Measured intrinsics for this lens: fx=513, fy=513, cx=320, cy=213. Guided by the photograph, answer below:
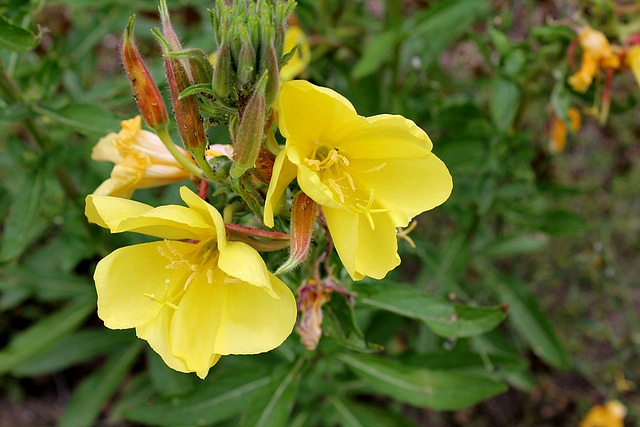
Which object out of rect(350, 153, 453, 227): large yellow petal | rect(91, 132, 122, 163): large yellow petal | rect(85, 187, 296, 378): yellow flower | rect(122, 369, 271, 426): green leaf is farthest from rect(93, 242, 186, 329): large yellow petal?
rect(122, 369, 271, 426): green leaf

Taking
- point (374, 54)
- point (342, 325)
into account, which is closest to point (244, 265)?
point (342, 325)

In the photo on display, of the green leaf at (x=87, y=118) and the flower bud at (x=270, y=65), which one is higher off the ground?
the flower bud at (x=270, y=65)

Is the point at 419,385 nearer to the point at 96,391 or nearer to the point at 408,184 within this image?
the point at 408,184

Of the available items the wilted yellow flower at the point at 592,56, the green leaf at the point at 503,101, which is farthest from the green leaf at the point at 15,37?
the wilted yellow flower at the point at 592,56

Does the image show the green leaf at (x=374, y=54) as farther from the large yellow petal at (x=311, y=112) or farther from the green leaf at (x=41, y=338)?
the green leaf at (x=41, y=338)

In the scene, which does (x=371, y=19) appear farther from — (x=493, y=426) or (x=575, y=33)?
(x=493, y=426)

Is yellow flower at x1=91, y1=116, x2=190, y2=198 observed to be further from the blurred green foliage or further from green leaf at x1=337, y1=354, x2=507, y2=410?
green leaf at x1=337, y1=354, x2=507, y2=410
